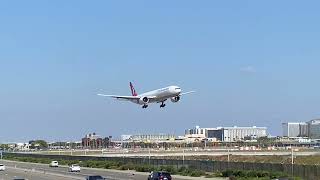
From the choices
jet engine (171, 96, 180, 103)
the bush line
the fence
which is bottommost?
the bush line

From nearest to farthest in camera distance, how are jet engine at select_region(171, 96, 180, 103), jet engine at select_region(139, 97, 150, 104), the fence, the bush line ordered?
1. jet engine at select_region(171, 96, 180, 103)
2. jet engine at select_region(139, 97, 150, 104)
3. the fence
4. the bush line

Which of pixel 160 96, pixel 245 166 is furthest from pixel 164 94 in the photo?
pixel 245 166

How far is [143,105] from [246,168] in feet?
91.3

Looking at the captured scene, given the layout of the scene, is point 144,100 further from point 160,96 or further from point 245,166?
point 245,166

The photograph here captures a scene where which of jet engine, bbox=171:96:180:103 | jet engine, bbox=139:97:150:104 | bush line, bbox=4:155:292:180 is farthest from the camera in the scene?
bush line, bbox=4:155:292:180

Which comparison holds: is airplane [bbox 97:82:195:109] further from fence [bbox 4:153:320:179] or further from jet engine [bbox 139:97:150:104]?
fence [bbox 4:153:320:179]

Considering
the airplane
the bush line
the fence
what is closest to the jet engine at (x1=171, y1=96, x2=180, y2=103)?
the airplane

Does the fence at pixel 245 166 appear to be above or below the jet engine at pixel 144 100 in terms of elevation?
below

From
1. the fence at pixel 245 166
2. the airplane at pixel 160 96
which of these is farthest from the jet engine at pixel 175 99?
the fence at pixel 245 166

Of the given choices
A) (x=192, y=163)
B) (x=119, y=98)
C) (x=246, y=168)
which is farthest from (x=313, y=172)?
(x=192, y=163)

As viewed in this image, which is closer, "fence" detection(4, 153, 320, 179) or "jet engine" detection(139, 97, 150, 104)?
"jet engine" detection(139, 97, 150, 104)

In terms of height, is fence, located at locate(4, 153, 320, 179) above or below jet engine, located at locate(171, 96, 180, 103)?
below

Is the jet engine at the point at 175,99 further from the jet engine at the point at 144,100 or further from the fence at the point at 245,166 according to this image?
the fence at the point at 245,166

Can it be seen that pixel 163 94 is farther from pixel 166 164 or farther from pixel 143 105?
pixel 166 164
